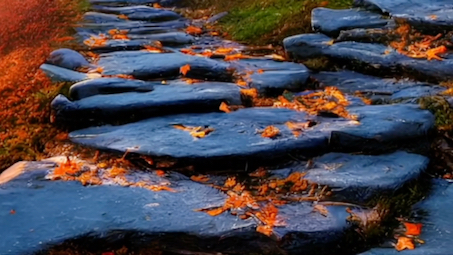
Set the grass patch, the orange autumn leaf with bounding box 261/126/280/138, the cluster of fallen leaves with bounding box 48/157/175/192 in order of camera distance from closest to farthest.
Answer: the cluster of fallen leaves with bounding box 48/157/175/192 → the orange autumn leaf with bounding box 261/126/280/138 → the grass patch

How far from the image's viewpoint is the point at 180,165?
4641 mm

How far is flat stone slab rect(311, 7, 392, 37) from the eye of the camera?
7.61 m

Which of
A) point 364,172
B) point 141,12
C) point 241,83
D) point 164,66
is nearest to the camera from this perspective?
point 364,172

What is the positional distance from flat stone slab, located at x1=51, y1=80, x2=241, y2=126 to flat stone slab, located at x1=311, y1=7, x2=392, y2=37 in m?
2.61

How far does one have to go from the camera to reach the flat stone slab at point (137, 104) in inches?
214

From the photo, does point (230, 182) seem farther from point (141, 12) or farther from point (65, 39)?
point (141, 12)

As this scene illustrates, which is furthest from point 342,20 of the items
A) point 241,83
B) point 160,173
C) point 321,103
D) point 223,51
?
point 160,173

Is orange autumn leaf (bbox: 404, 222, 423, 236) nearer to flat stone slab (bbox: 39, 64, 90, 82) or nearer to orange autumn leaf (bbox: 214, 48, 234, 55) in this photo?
flat stone slab (bbox: 39, 64, 90, 82)

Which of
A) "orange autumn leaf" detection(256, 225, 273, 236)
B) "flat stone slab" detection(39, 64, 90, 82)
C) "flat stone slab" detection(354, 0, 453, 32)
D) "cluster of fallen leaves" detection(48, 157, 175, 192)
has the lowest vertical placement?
"orange autumn leaf" detection(256, 225, 273, 236)

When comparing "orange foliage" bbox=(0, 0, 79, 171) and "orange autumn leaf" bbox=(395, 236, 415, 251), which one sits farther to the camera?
"orange foliage" bbox=(0, 0, 79, 171)

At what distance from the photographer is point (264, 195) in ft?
14.1

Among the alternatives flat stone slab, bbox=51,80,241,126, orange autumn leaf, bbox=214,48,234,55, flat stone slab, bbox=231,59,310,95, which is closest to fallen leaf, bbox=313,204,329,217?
flat stone slab, bbox=51,80,241,126

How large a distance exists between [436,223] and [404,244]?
1.38 ft

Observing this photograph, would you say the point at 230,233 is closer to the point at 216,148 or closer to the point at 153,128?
the point at 216,148
